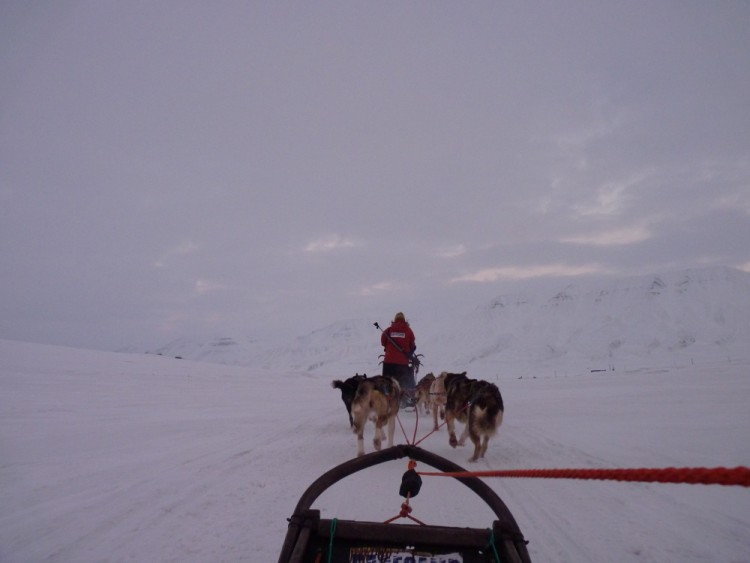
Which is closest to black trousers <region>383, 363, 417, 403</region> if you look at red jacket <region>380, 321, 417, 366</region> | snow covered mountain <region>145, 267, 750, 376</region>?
red jacket <region>380, 321, 417, 366</region>

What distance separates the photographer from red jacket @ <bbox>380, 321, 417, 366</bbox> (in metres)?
8.74

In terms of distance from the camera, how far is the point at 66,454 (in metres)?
5.54

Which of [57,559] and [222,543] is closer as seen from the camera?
[57,559]

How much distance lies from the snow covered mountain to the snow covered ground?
2656 inches

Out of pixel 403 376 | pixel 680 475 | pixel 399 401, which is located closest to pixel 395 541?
pixel 680 475

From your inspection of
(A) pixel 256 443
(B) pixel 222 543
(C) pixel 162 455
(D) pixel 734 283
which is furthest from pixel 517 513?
(D) pixel 734 283

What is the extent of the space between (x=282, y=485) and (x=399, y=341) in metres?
4.70

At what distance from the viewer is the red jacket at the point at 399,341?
28.7 ft

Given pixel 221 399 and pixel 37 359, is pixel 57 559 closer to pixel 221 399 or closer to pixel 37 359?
pixel 221 399

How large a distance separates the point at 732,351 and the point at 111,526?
11226 cm

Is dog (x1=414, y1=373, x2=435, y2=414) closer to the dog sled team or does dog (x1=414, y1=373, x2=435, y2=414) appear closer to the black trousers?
the black trousers

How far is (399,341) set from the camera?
8719 mm

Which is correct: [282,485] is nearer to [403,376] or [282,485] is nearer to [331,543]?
[331,543]

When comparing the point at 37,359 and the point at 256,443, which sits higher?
the point at 37,359
